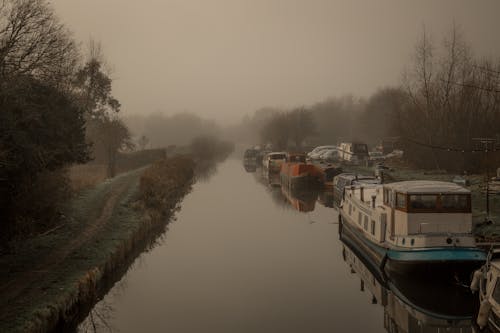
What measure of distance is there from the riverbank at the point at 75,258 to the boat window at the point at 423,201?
1128 centimetres

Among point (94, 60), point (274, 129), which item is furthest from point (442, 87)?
point (274, 129)

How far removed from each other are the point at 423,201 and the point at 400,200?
901mm

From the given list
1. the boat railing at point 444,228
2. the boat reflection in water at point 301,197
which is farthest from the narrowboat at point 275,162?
the boat railing at point 444,228

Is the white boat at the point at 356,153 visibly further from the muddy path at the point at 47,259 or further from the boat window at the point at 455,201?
the boat window at the point at 455,201

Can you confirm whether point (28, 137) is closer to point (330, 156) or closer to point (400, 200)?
point (400, 200)

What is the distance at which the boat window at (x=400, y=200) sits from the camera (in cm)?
1916

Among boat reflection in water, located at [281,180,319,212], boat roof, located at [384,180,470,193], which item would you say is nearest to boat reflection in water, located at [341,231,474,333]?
boat roof, located at [384,180,470,193]

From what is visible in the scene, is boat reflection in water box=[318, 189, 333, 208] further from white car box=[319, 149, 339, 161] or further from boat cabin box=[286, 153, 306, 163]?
white car box=[319, 149, 339, 161]

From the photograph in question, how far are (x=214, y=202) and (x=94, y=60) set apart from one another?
58.2 feet

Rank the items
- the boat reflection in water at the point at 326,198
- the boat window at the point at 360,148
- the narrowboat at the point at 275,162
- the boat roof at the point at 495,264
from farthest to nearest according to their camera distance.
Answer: the narrowboat at the point at 275,162 < the boat window at the point at 360,148 < the boat reflection in water at the point at 326,198 < the boat roof at the point at 495,264

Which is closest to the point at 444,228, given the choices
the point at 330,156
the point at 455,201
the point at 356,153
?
the point at 455,201

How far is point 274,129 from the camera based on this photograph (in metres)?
105

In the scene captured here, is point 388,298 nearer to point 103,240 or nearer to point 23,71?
point 103,240

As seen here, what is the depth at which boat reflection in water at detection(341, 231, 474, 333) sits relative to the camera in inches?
643
